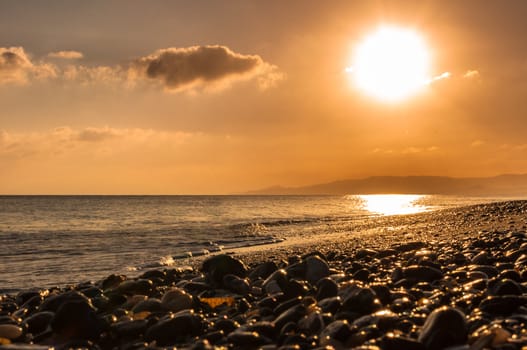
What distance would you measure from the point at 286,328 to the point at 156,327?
171 cm

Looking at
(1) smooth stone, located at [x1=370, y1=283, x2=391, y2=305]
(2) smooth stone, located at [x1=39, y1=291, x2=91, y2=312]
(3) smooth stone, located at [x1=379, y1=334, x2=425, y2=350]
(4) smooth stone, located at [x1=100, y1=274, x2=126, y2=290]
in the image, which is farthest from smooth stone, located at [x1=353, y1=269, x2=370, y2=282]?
(4) smooth stone, located at [x1=100, y1=274, x2=126, y2=290]

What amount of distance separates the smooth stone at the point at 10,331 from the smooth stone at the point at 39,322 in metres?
0.29

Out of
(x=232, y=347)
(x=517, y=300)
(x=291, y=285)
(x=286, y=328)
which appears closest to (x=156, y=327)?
(x=232, y=347)

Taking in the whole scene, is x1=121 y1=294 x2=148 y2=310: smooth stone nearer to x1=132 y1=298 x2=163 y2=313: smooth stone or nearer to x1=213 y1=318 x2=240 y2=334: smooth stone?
x1=132 y1=298 x2=163 y2=313: smooth stone

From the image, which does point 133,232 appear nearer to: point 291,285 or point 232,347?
point 291,285

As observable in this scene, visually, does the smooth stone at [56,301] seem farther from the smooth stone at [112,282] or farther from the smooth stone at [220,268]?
the smooth stone at [220,268]

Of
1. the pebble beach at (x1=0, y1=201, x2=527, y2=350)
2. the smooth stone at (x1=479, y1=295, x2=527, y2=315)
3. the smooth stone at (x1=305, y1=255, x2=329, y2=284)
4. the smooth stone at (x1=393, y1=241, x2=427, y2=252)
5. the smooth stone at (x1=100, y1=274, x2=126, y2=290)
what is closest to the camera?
the pebble beach at (x1=0, y1=201, x2=527, y2=350)

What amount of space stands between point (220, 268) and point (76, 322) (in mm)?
3616

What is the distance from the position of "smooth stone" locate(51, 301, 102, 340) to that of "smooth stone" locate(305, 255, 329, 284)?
3880 mm

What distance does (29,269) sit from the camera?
15.1m

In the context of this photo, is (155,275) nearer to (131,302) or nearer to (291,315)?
(131,302)

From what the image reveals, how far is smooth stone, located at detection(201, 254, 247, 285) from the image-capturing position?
921cm

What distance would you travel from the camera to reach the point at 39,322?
6695mm

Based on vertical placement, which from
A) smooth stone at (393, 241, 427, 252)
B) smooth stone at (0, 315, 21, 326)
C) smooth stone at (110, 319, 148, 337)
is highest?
smooth stone at (393, 241, 427, 252)
